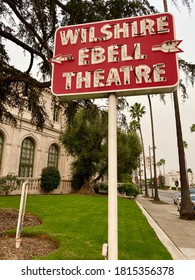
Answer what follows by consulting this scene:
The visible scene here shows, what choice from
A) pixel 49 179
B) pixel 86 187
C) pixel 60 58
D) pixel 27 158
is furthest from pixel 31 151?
pixel 60 58

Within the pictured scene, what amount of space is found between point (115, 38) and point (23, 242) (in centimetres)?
471

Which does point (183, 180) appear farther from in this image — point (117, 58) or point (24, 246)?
point (117, 58)

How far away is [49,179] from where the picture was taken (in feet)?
80.8

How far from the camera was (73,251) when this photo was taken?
4.91 m

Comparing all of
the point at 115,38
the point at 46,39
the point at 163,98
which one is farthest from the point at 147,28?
the point at 46,39

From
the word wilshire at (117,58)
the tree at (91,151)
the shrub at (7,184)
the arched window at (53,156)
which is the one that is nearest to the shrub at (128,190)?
the tree at (91,151)

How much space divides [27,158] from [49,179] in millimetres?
3409

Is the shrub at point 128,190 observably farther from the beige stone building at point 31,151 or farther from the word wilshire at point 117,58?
the word wilshire at point 117,58

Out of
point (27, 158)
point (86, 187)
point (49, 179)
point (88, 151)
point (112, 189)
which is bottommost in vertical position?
point (112, 189)

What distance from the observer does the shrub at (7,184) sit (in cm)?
1798

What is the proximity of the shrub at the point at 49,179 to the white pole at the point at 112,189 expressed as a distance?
72.9 feet

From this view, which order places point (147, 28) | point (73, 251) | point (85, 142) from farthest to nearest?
point (85, 142) → point (73, 251) → point (147, 28)

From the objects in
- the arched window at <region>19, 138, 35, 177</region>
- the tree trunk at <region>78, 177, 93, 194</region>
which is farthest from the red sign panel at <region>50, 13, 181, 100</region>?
the tree trunk at <region>78, 177, 93, 194</region>
